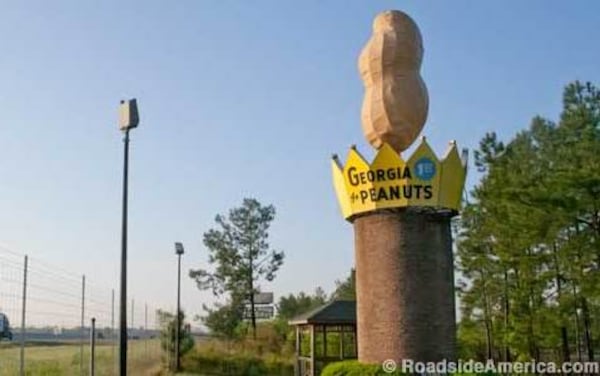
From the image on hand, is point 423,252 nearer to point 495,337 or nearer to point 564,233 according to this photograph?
point 564,233

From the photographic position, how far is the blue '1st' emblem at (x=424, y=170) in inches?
706

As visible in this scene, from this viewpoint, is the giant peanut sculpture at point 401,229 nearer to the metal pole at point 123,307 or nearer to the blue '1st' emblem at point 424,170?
the blue '1st' emblem at point 424,170

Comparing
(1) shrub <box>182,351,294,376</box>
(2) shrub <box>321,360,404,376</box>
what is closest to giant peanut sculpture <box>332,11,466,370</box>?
(2) shrub <box>321,360,404,376</box>

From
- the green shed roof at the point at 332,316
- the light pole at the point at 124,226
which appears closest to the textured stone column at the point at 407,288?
the green shed roof at the point at 332,316

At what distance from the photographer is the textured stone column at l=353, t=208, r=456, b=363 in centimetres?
1744

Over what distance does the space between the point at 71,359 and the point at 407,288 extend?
8578 millimetres

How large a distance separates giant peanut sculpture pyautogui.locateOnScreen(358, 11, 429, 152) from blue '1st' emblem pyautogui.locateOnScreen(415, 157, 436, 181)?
4.42 feet

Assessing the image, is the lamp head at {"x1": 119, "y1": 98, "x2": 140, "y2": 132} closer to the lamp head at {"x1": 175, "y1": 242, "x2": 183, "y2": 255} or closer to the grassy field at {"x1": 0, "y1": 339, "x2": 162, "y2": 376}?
the grassy field at {"x1": 0, "y1": 339, "x2": 162, "y2": 376}

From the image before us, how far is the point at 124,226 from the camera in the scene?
11.8 metres

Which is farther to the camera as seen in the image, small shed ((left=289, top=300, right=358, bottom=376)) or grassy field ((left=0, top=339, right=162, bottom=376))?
small shed ((left=289, top=300, right=358, bottom=376))

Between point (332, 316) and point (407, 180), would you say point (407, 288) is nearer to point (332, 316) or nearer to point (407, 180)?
point (407, 180)

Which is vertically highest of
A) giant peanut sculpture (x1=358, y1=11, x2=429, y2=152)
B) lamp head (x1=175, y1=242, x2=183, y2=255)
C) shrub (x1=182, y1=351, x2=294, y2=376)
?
giant peanut sculpture (x1=358, y1=11, x2=429, y2=152)

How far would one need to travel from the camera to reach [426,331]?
57.1ft

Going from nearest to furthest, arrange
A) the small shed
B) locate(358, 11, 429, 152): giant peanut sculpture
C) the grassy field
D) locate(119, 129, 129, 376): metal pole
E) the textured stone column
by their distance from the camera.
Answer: locate(119, 129, 129, 376): metal pole
the grassy field
the textured stone column
locate(358, 11, 429, 152): giant peanut sculpture
the small shed
